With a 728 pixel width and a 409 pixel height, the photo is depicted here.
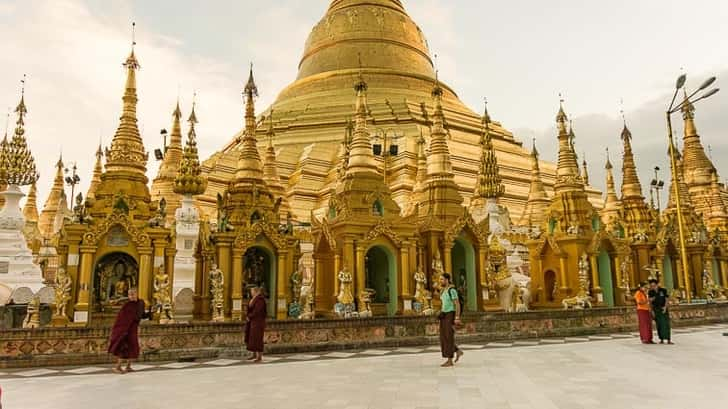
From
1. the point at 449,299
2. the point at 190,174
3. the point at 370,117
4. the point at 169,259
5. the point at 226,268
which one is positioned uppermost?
the point at 370,117

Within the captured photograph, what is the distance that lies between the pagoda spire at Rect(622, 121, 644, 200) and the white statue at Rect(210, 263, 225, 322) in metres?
19.9

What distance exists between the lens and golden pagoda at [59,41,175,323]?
13.0m

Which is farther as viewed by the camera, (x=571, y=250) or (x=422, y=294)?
(x=571, y=250)

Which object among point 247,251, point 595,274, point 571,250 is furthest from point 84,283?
point 595,274

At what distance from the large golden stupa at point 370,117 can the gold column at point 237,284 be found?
47.1 ft

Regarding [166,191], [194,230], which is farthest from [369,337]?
[166,191]

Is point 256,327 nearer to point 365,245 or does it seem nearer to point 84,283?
point 365,245

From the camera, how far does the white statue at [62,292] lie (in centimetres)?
1251

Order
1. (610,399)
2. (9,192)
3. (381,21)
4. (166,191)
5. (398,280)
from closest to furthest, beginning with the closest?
(610,399) → (398,280) → (9,192) → (166,191) → (381,21)

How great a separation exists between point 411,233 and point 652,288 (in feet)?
20.9

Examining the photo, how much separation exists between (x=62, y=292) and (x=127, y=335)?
4.28 metres

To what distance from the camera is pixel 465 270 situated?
17.6 meters

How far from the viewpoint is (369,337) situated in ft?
40.9

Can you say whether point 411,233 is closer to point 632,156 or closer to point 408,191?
point 408,191
